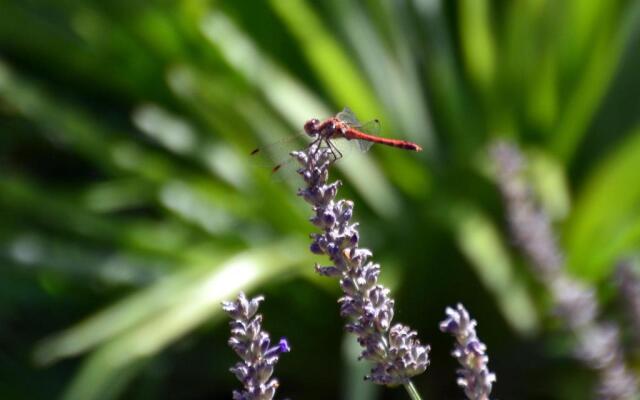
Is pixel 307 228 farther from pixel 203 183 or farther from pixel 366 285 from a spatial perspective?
pixel 366 285

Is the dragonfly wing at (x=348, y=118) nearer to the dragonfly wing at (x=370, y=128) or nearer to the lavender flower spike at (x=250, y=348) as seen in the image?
the dragonfly wing at (x=370, y=128)

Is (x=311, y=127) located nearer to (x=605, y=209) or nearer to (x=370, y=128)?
(x=370, y=128)

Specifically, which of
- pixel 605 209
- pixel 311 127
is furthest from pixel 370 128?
pixel 605 209

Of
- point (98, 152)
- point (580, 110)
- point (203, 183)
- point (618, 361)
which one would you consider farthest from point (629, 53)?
point (618, 361)

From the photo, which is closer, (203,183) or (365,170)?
(365,170)

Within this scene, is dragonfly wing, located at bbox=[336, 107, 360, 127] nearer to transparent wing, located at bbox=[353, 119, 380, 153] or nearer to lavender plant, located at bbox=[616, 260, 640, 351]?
transparent wing, located at bbox=[353, 119, 380, 153]
